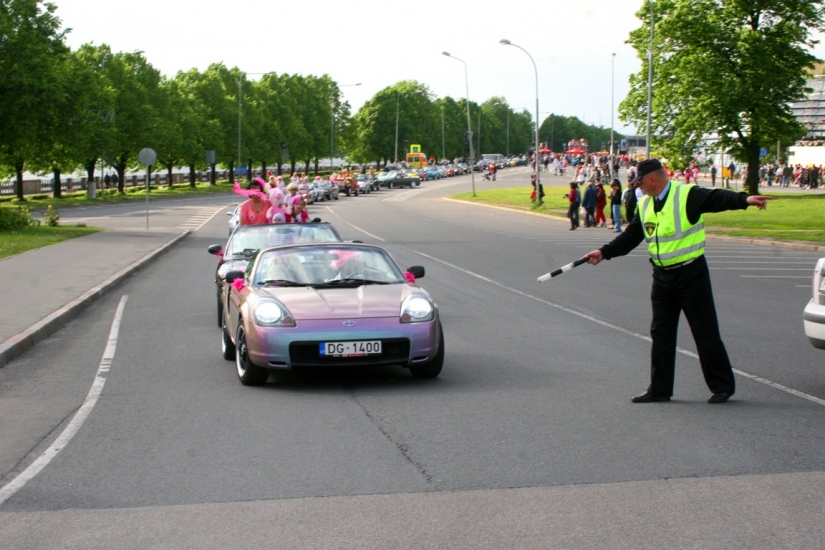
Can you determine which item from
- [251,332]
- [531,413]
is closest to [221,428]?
[251,332]

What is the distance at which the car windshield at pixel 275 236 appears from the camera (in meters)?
13.6

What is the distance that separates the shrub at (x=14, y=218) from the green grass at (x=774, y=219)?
2251 centimetres

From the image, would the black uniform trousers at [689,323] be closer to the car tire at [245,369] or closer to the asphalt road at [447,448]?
the asphalt road at [447,448]

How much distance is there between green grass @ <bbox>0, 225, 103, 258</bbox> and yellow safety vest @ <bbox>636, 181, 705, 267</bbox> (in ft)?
63.3

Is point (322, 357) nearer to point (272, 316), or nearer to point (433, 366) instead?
point (272, 316)

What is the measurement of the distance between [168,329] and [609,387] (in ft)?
21.2

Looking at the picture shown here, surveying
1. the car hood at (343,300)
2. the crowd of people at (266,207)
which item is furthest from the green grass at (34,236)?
the car hood at (343,300)

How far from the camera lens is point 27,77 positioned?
117ft

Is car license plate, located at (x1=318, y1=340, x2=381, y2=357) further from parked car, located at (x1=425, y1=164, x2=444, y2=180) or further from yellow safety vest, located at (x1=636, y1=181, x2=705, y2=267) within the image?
parked car, located at (x1=425, y1=164, x2=444, y2=180)

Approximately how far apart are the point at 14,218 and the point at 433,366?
2829 cm

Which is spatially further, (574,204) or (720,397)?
(574,204)

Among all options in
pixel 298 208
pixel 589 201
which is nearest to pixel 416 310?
pixel 298 208

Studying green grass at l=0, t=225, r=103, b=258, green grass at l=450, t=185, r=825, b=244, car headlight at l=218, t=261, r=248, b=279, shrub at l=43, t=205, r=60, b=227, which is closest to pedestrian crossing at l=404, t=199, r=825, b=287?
green grass at l=450, t=185, r=825, b=244

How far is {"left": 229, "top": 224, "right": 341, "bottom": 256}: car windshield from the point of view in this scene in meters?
13.6
